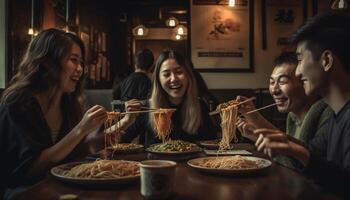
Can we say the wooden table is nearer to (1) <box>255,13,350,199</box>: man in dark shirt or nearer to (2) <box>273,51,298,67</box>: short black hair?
(1) <box>255,13,350,199</box>: man in dark shirt

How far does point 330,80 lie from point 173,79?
4.83ft

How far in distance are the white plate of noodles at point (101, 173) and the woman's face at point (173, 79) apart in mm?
1378

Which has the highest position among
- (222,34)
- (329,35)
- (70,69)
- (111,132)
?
(222,34)

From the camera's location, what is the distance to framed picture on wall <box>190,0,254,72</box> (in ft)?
18.8

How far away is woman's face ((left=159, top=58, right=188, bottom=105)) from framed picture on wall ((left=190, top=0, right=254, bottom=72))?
2843 millimetres

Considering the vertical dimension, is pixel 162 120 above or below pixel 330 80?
below

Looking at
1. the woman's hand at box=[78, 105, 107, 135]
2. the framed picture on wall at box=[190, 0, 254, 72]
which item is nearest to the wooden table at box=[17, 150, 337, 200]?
the woman's hand at box=[78, 105, 107, 135]

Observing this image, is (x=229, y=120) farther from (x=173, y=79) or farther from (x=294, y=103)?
(x=173, y=79)

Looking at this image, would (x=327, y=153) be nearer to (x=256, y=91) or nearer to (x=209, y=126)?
(x=209, y=126)

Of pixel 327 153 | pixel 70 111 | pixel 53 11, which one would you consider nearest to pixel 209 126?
pixel 70 111

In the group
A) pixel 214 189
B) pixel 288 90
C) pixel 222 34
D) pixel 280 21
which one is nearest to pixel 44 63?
pixel 214 189

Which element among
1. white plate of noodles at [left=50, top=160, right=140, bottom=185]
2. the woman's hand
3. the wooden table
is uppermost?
the woman's hand

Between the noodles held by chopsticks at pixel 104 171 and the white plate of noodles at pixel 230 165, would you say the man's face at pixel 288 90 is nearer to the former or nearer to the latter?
the white plate of noodles at pixel 230 165

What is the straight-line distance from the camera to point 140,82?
5043 millimetres
